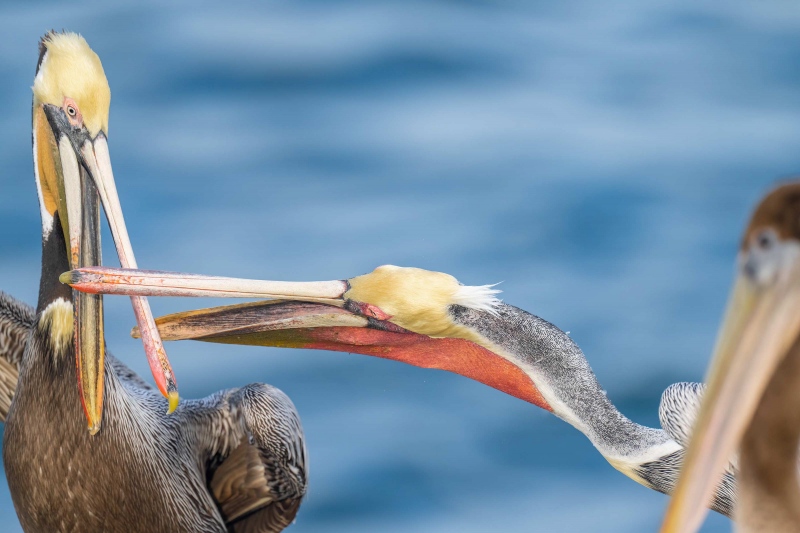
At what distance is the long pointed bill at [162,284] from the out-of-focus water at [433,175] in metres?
2.07

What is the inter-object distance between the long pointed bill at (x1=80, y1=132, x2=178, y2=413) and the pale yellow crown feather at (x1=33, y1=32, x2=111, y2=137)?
0.19 feet

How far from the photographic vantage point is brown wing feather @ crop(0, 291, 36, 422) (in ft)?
13.3

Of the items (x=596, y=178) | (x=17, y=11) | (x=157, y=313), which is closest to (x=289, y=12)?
(x=17, y=11)

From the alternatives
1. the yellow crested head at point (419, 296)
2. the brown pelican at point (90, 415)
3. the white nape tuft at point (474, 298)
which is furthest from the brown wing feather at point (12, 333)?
the white nape tuft at point (474, 298)

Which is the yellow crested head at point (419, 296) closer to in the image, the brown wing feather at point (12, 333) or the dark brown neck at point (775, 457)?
the brown wing feather at point (12, 333)

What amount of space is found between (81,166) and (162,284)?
0.41m

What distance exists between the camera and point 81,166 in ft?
11.1

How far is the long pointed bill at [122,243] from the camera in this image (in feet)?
10.9

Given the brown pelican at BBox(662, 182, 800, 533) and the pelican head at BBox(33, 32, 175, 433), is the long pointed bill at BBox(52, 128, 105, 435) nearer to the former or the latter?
the pelican head at BBox(33, 32, 175, 433)

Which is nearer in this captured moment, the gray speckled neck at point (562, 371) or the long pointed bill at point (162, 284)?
the long pointed bill at point (162, 284)

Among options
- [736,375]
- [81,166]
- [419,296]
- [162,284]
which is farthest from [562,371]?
[736,375]

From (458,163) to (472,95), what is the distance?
82 cm

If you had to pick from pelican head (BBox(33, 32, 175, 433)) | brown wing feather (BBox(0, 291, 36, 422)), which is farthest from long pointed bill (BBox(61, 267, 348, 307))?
brown wing feather (BBox(0, 291, 36, 422))

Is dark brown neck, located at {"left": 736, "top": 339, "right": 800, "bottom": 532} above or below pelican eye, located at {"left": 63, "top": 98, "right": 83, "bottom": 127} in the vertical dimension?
below
